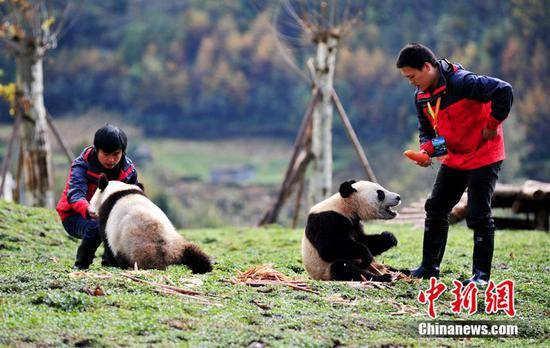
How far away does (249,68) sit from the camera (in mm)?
48250

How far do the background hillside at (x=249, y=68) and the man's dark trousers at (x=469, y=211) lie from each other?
30.0 meters

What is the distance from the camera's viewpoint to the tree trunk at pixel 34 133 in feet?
48.0

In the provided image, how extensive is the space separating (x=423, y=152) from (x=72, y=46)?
44332mm

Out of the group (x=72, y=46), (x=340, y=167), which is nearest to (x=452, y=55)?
(x=340, y=167)

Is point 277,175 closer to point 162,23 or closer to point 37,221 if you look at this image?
point 162,23

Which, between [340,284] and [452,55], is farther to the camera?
[452,55]

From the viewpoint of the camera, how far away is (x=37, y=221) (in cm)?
1092

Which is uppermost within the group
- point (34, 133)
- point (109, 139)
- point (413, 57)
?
point (413, 57)

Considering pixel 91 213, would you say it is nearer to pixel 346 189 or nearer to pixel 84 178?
pixel 84 178

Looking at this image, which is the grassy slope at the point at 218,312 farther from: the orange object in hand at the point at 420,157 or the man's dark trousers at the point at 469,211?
the orange object in hand at the point at 420,157

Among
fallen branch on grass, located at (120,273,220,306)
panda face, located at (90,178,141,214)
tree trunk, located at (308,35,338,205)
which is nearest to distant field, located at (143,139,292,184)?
tree trunk, located at (308,35,338,205)

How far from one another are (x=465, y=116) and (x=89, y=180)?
130 inches

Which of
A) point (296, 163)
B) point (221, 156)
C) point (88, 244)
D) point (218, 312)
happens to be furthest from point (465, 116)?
point (221, 156)

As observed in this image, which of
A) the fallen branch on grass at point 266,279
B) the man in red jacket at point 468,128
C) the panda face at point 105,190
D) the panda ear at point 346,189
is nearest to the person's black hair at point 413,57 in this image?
the man in red jacket at point 468,128
